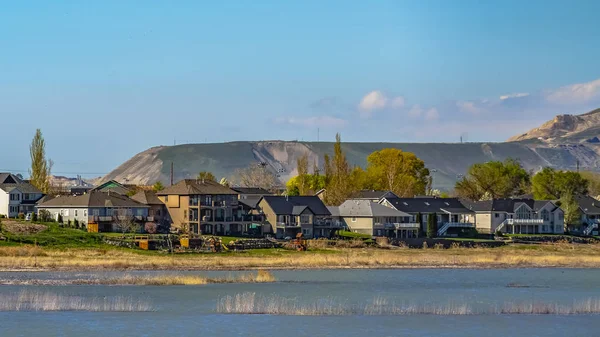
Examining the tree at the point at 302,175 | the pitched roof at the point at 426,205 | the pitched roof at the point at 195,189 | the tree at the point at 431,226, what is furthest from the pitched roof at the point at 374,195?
the pitched roof at the point at 195,189

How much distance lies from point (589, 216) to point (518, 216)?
572 inches

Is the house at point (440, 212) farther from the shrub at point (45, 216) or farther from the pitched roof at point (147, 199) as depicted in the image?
the shrub at point (45, 216)

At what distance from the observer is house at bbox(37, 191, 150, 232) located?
98875 mm

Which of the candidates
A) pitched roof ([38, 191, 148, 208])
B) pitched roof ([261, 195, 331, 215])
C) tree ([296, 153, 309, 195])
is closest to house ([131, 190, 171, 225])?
pitched roof ([38, 191, 148, 208])

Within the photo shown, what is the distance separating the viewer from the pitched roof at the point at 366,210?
375ft

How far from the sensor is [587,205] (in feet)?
453

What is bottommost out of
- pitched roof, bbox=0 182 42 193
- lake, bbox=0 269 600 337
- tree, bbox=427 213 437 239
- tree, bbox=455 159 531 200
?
lake, bbox=0 269 600 337

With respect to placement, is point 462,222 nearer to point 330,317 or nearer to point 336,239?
point 336,239

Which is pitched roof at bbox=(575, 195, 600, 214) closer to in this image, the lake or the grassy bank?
the grassy bank

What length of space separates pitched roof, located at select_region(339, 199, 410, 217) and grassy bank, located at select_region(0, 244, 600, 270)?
17934 millimetres

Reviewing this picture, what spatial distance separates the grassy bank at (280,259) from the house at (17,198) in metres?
30.4

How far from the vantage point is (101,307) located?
48.0m

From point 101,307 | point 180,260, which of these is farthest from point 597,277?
point 101,307

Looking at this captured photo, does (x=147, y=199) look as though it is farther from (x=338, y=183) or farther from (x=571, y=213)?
(x=571, y=213)
